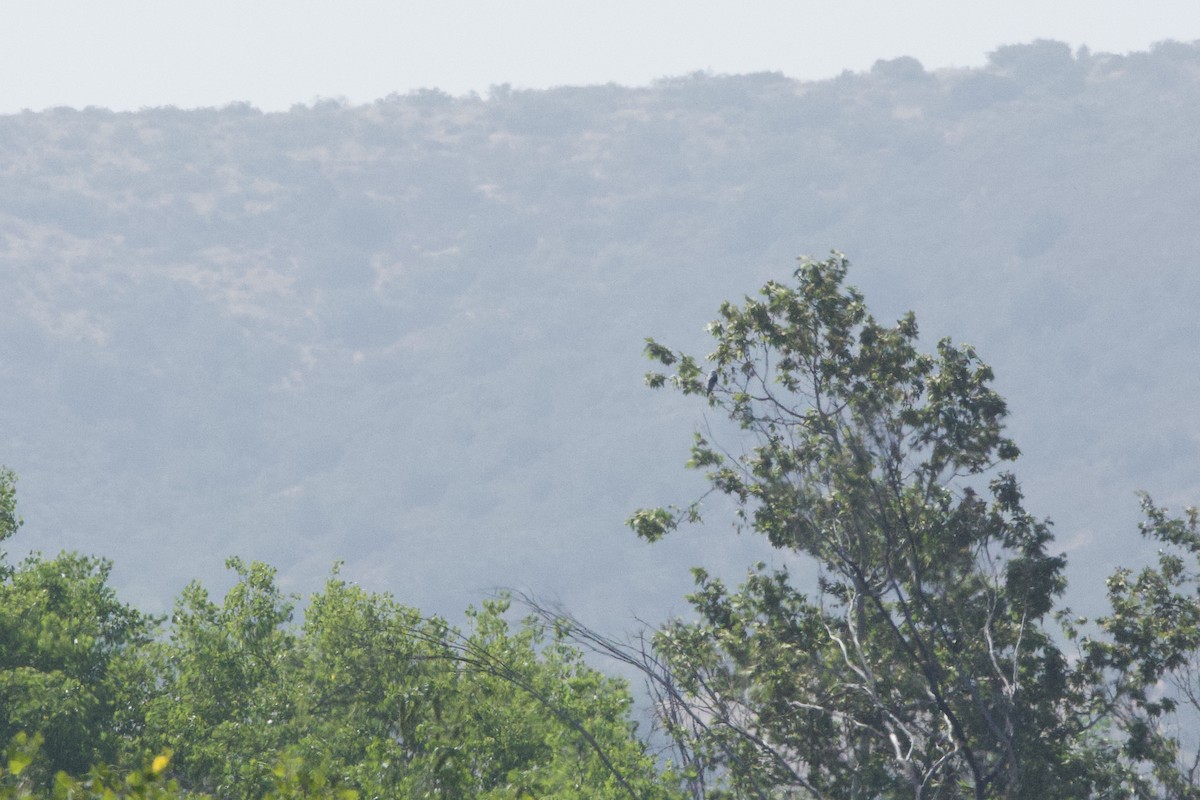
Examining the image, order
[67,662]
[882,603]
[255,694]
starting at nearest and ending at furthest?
[882,603], [67,662], [255,694]

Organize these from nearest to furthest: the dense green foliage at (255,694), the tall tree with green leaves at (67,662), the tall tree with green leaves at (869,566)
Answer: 1. the tall tree with green leaves at (869,566)
2. the dense green foliage at (255,694)
3. the tall tree with green leaves at (67,662)

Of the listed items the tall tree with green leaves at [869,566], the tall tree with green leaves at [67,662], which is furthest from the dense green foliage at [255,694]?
the tall tree with green leaves at [869,566]

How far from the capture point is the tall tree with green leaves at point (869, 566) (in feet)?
67.8

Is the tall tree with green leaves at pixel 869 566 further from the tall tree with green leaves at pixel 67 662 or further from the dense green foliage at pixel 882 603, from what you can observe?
→ the tall tree with green leaves at pixel 67 662

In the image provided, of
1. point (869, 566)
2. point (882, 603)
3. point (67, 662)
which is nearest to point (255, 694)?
point (67, 662)

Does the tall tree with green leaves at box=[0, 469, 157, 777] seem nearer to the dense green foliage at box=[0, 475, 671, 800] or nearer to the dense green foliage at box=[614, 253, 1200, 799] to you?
the dense green foliage at box=[0, 475, 671, 800]

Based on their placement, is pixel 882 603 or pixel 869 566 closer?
pixel 869 566

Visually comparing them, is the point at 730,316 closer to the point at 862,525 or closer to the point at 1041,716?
the point at 862,525

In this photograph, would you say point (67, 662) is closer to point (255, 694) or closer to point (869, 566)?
point (255, 694)

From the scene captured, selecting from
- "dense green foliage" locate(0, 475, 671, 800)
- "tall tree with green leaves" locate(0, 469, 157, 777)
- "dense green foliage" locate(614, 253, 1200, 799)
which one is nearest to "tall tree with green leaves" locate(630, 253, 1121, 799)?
"dense green foliage" locate(614, 253, 1200, 799)

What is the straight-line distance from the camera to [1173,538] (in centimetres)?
A: 2336

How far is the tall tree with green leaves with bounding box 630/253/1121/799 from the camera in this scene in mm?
20656

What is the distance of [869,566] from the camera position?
20.2m

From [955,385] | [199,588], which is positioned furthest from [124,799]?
[199,588]
